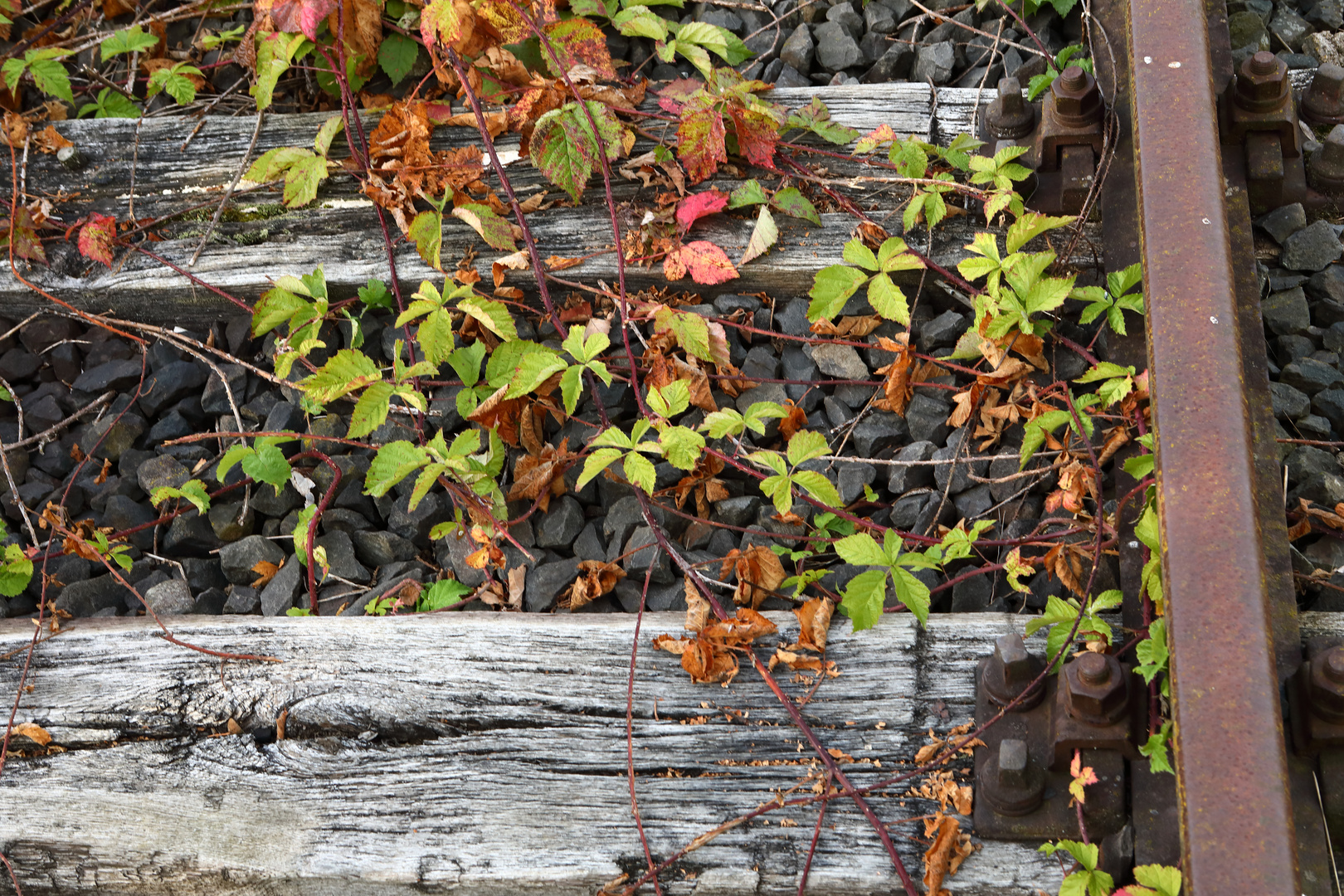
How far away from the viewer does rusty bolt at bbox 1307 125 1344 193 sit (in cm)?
200

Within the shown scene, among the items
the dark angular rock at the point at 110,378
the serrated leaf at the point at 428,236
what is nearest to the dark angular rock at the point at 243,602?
the dark angular rock at the point at 110,378

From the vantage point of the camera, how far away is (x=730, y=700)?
67.8 inches

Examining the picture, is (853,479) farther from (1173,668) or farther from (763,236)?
(1173,668)

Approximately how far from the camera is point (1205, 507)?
130cm

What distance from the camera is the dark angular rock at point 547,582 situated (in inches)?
78.6

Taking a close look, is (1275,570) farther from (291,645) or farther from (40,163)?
(40,163)

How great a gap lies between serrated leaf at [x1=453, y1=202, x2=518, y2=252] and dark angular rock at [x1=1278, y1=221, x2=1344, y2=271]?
173 centimetres

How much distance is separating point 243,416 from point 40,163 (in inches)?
40.4

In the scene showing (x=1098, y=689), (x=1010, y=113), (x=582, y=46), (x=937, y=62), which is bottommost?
(x=1098, y=689)

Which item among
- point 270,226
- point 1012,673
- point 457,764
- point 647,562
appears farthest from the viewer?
point 270,226

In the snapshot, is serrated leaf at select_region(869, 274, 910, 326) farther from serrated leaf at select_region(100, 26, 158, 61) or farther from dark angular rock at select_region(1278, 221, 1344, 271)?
serrated leaf at select_region(100, 26, 158, 61)

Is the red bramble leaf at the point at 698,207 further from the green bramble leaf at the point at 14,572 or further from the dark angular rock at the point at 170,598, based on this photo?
the green bramble leaf at the point at 14,572

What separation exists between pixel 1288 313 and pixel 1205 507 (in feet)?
3.63

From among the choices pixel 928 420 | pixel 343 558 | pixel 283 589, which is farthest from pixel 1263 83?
pixel 283 589
